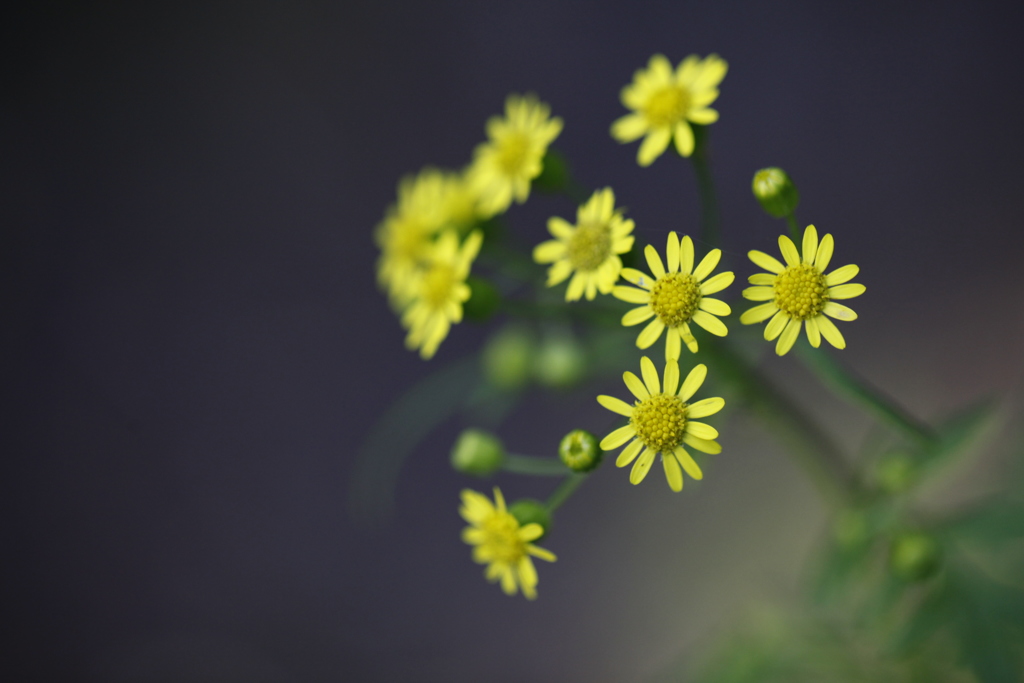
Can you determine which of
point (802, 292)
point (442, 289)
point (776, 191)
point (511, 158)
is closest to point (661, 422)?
point (802, 292)

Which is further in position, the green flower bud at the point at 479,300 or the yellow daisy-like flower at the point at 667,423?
the green flower bud at the point at 479,300

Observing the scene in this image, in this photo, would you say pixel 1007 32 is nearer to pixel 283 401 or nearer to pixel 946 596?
pixel 946 596

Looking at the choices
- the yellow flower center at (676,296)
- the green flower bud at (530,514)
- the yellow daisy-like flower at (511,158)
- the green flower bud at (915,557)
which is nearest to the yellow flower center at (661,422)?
the yellow flower center at (676,296)

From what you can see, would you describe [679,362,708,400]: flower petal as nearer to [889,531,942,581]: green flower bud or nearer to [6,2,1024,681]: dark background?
[889,531,942,581]: green flower bud

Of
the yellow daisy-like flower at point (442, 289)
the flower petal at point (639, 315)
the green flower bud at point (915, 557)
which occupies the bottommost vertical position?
the green flower bud at point (915, 557)

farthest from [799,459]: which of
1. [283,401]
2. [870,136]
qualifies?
[283,401]

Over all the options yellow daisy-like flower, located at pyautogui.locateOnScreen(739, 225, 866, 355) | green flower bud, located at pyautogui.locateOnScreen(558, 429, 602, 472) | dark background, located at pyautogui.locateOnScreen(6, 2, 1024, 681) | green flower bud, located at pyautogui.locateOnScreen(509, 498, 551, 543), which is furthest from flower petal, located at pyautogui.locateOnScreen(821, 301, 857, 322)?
dark background, located at pyautogui.locateOnScreen(6, 2, 1024, 681)

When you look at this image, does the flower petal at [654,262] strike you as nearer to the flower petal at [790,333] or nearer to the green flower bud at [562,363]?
the flower petal at [790,333]
